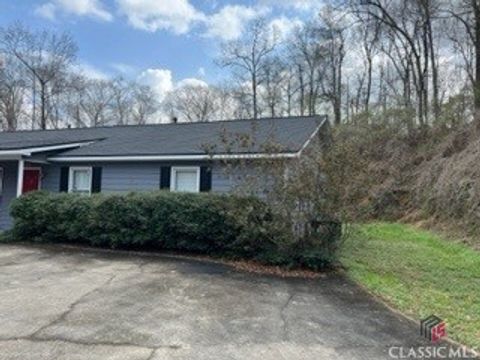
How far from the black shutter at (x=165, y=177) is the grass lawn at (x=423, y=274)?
18.1 ft

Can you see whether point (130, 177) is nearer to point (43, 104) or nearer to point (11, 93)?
point (43, 104)

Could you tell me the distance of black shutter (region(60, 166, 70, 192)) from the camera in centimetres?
1474

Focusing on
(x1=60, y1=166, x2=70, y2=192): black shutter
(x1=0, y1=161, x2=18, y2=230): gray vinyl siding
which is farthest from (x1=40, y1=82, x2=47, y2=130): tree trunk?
(x1=60, y1=166, x2=70, y2=192): black shutter

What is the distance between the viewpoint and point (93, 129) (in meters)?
19.4

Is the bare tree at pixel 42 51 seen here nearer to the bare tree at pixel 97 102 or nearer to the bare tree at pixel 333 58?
the bare tree at pixel 97 102

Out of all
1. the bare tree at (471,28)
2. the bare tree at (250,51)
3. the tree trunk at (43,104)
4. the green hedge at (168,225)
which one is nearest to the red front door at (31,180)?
the green hedge at (168,225)

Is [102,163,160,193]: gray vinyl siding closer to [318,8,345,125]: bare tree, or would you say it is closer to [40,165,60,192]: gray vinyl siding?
[40,165,60,192]: gray vinyl siding

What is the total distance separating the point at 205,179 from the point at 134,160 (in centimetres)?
252

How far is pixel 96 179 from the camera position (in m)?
14.5

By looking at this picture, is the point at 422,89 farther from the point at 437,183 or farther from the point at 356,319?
the point at 356,319

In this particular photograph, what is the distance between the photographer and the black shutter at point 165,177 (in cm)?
1345

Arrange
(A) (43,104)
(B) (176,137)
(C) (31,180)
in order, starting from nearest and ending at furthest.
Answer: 1. (C) (31,180)
2. (B) (176,137)
3. (A) (43,104)

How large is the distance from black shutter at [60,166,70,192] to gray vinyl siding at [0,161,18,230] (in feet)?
5.59

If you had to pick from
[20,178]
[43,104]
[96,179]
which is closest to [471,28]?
[96,179]
